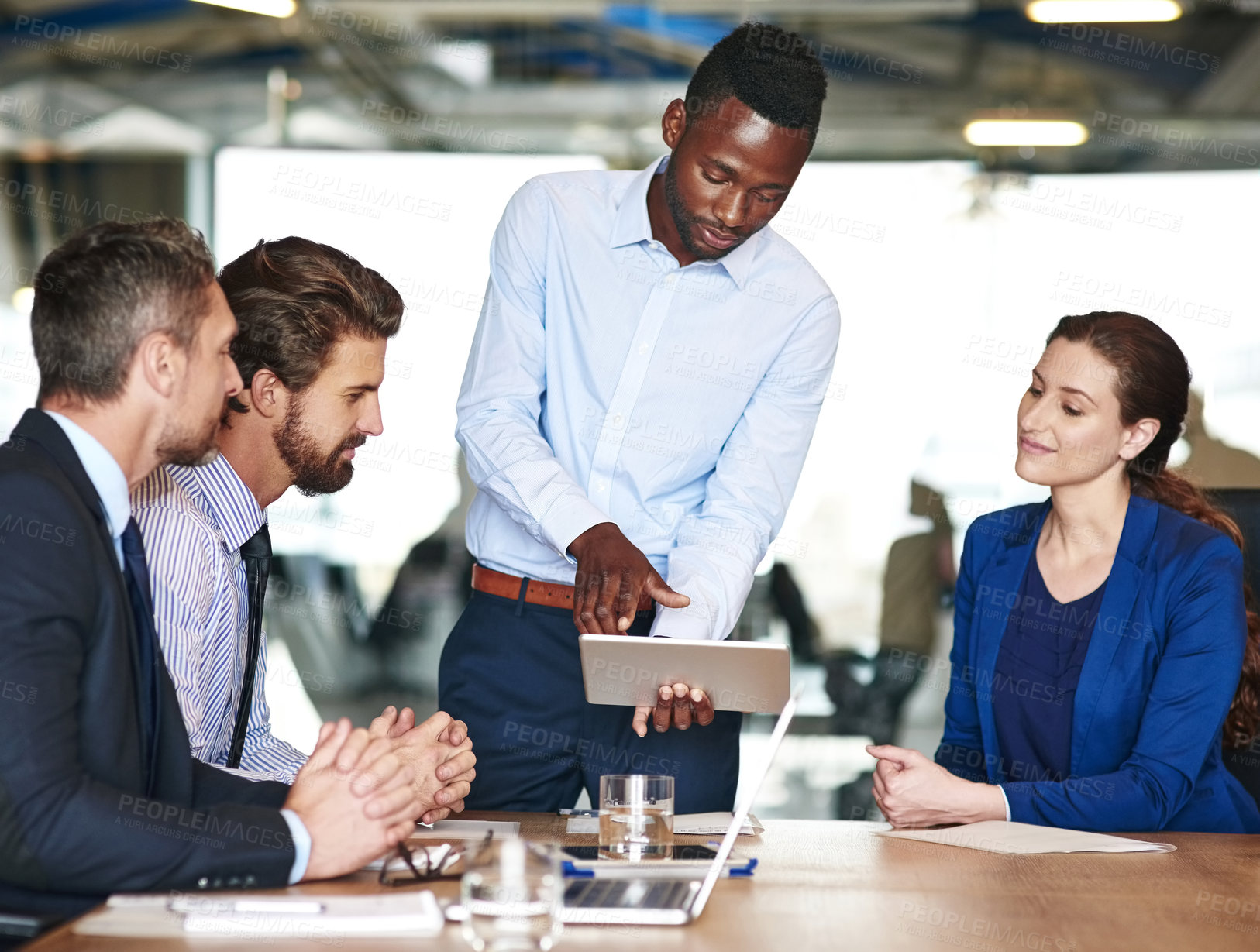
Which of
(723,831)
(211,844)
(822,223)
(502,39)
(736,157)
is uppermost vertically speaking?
(502,39)

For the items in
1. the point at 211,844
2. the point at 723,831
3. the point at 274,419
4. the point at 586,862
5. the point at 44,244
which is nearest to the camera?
the point at 211,844

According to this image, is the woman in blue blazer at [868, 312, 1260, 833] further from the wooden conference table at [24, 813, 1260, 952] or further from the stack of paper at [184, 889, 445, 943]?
the stack of paper at [184, 889, 445, 943]

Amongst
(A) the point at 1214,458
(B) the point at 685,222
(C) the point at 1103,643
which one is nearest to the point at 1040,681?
(C) the point at 1103,643

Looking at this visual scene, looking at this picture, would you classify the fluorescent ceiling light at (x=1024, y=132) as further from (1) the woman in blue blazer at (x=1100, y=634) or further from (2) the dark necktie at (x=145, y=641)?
(2) the dark necktie at (x=145, y=641)

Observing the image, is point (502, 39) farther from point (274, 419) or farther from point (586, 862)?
point (586, 862)

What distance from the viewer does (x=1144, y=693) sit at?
7.65 feet

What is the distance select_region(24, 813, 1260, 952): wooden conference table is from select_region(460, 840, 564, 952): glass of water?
0.06 metres

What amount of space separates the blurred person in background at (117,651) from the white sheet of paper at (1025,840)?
29.7 inches

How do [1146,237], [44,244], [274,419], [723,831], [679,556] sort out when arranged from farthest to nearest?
[44,244], [1146,237], [679,556], [274,419], [723,831]

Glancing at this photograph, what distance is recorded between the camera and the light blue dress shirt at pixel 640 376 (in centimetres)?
240

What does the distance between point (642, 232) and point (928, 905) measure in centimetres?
145

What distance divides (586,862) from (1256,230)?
430 cm

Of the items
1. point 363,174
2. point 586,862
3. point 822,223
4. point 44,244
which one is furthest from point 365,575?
point 586,862

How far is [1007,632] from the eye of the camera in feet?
8.20
